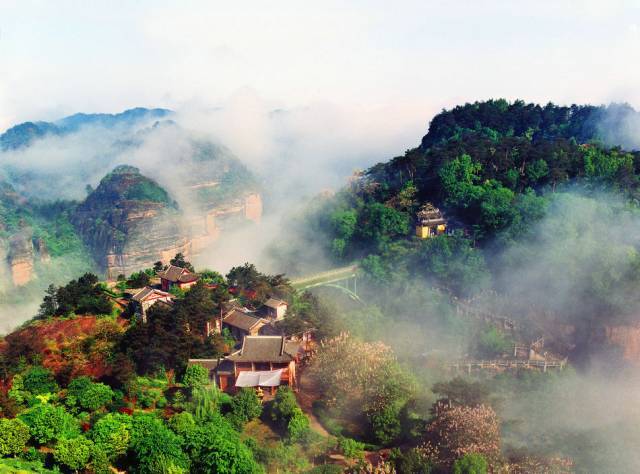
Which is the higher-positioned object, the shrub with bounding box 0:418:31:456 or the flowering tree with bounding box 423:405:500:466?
the shrub with bounding box 0:418:31:456

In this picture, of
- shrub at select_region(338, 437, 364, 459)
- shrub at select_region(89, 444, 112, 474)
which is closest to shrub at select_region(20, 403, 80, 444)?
shrub at select_region(89, 444, 112, 474)

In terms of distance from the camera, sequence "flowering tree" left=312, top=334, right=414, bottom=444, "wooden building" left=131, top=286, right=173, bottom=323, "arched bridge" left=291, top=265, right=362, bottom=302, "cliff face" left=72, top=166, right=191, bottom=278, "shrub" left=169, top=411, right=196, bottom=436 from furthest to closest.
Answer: "cliff face" left=72, top=166, right=191, bottom=278 → "arched bridge" left=291, top=265, right=362, bottom=302 → "wooden building" left=131, top=286, right=173, bottom=323 → "flowering tree" left=312, top=334, right=414, bottom=444 → "shrub" left=169, top=411, right=196, bottom=436

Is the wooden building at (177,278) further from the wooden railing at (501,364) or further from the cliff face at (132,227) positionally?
the cliff face at (132,227)

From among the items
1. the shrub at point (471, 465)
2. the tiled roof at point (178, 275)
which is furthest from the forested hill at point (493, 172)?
the shrub at point (471, 465)

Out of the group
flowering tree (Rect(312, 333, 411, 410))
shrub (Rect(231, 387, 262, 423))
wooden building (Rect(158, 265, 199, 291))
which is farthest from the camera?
wooden building (Rect(158, 265, 199, 291))

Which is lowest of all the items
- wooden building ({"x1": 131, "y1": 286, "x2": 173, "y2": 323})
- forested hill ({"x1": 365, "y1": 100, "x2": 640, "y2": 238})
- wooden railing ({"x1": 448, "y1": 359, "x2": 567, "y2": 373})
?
wooden railing ({"x1": 448, "y1": 359, "x2": 567, "y2": 373})

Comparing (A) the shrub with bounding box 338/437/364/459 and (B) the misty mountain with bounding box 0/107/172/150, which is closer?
(A) the shrub with bounding box 338/437/364/459

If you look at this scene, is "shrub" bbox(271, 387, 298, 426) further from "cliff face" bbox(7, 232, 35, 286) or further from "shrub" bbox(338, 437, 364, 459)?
Answer: "cliff face" bbox(7, 232, 35, 286)
